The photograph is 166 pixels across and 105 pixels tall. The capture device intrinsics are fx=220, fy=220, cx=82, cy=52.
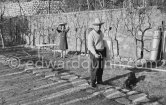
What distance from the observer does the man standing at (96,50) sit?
533cm

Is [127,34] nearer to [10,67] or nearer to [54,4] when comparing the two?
[10,67]

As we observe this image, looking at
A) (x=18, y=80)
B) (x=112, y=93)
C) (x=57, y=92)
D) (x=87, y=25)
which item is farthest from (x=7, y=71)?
(x=87, y=25)

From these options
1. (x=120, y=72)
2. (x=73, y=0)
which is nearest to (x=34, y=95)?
(x=120, y=72)

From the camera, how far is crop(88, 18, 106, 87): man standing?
17.5ft

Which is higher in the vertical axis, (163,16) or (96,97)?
(163,16)

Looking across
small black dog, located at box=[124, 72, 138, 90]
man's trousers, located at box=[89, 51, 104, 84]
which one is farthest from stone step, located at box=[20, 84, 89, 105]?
small black dog, located at box=[124, 72, 138, 90]

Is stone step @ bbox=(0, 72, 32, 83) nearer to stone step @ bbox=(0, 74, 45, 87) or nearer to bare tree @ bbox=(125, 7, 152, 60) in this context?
stone step @ bbox=(0, 74, 45, 87)

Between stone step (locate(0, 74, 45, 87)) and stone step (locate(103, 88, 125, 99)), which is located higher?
stone step (locate(0, 74, 45, 87))

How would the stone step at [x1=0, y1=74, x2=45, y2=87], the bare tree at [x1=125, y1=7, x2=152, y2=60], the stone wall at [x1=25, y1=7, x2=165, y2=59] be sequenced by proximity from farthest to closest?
the stone wall at [x1=25, y1=7, x2=165, y2=59] < the bare tree at [x1=125, y1=7, x2=152, y2=60] < the stone step at [x1=0, y1=74, x2=45, y2=87]

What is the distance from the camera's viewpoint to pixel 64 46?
403 inches

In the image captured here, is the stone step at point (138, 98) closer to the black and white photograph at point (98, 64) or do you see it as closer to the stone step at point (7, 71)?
the black and white photograph at point (98, 64)

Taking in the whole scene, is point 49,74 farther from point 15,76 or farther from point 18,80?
point 15,76

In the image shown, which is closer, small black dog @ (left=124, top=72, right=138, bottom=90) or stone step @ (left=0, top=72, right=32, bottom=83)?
small black dog @ (left=124, top=72, right=138, bottom=90)

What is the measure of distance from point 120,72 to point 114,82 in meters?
0.86
